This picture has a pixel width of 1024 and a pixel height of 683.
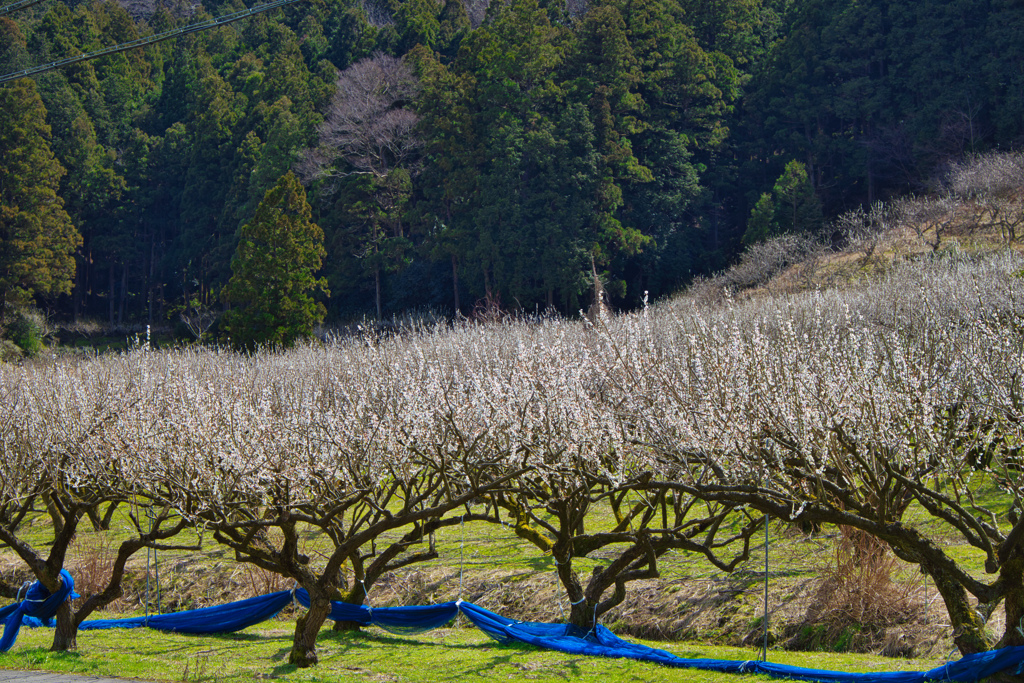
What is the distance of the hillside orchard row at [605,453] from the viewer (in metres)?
9.09

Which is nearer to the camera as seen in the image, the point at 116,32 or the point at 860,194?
the point at 860,194

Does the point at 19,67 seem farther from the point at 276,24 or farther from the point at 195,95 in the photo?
the point at 276,24

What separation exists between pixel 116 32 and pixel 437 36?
31.0 m

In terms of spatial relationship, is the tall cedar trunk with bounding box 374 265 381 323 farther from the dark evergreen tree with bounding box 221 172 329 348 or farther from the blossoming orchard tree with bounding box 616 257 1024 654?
the blossoming orchard tree with bounding box 616 257 1024 654

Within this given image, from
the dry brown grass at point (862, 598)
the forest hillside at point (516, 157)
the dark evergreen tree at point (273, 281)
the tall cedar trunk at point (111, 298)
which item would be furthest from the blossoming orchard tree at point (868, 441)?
the tall cedar trunk at point (111, 298)

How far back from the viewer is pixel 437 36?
6375cm

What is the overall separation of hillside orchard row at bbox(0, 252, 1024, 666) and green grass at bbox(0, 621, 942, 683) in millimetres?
649

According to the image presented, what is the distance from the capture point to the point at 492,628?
1368 cm

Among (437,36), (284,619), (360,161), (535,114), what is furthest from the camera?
(437,36)

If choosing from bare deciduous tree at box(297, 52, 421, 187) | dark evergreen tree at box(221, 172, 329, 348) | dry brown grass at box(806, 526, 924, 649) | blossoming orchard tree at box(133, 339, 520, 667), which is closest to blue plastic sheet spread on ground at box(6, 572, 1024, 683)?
blossoming orchard tree at box(133, 339, 520, 667)

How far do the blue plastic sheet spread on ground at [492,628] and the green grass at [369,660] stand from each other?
0.20m

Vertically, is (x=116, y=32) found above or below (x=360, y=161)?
above

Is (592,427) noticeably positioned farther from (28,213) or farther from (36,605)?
(28,213)

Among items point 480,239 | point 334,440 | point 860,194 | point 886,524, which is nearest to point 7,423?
point 334,440
